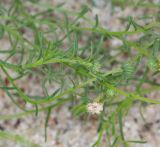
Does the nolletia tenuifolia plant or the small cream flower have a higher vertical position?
the nolletia tenuifolia plant

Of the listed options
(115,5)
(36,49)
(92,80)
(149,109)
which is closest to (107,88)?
(92,80)

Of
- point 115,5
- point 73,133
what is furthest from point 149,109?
point 115,5

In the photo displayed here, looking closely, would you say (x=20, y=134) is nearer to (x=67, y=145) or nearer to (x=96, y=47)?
(x=67, y=145)

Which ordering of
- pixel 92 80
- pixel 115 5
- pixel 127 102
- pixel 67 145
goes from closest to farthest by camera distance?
1. pixel 92 80
2. pixel 127 102
3. pixel 67 145
4. pixel 115 5

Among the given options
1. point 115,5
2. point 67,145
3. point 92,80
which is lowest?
point 67,145

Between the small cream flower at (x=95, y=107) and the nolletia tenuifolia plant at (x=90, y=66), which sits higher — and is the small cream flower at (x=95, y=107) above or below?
below

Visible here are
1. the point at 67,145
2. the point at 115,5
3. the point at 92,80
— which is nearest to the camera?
→ the point at 92,80

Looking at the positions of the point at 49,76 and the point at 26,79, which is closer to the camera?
the point at 49,76

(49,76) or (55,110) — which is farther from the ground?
(49,76)

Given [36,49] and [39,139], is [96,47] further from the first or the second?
[39,139]
